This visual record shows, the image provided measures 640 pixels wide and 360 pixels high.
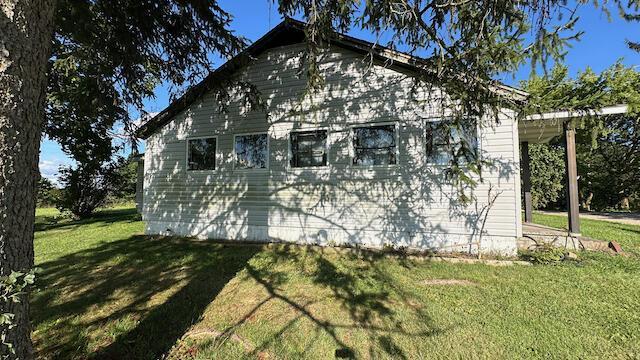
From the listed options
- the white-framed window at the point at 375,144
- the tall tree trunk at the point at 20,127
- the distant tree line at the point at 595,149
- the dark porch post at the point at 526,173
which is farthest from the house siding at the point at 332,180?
the dark porch post at the point at 526,173

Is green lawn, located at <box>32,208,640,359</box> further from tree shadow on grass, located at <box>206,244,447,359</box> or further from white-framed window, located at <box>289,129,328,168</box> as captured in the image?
white-framed window, located at <box>289,129,328,168</box>

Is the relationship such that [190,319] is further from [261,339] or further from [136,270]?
[136,270]

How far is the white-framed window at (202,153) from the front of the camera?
9914 mm

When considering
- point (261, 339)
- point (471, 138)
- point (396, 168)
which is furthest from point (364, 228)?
point (261, 339)

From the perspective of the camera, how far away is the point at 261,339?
3754 millimetres

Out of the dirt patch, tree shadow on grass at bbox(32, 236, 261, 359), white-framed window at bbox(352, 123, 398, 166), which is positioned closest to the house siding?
white-framed window at bbox(352, 123, 398, 166)

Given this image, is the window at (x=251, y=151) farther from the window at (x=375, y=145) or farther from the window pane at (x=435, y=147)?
the window pane at (x=435, y=147)

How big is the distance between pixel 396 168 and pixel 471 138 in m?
1.81

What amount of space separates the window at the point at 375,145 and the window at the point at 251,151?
262cm

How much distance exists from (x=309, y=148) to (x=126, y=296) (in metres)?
5.32

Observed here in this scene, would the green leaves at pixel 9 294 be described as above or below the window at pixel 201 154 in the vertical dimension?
below

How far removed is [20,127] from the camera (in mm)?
2131

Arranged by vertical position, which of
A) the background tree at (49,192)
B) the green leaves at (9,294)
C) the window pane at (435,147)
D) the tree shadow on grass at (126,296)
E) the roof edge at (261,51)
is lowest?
the tree shadow on grass at (126,296)

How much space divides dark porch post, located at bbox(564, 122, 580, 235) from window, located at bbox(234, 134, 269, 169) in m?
7.71
